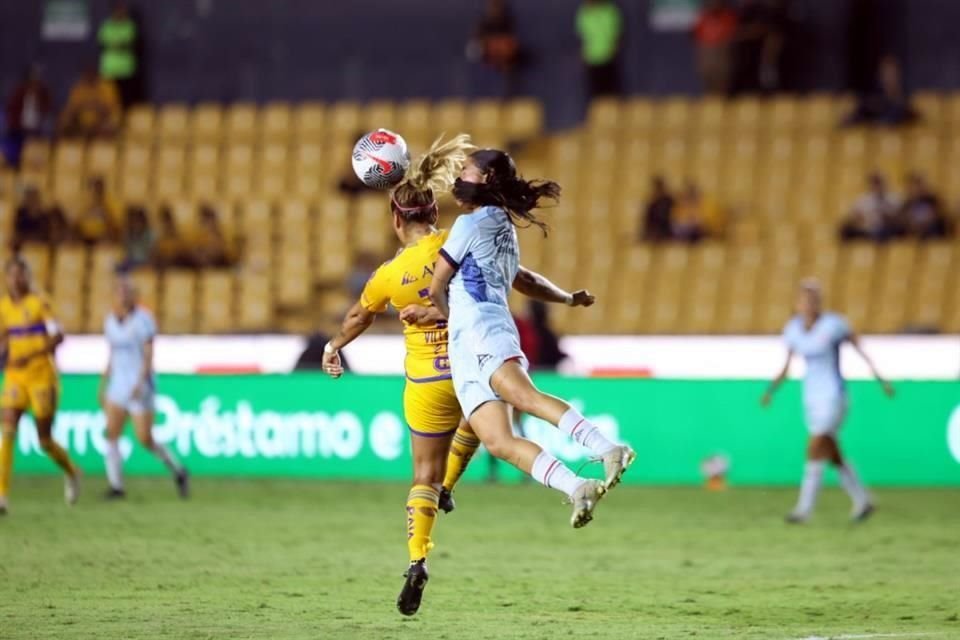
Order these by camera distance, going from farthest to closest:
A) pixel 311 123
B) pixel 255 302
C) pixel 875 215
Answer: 1. pixel 311 123
2. pixel 255 302
3. pixel 875 215

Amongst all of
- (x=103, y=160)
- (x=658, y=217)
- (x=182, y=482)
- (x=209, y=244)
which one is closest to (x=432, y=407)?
(x=182, y=482)

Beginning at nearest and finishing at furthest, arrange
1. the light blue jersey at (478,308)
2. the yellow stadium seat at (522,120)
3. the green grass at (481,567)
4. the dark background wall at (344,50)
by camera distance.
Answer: the light blue jersey at (478,308)
the green grass at (481,567)
the yellow stadium seat at (522,120)
the dark background wall at (344,50)

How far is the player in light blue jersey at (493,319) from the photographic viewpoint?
902 cm

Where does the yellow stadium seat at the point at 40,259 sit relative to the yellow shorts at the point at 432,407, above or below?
above

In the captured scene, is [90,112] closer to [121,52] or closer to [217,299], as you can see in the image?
[121,52]

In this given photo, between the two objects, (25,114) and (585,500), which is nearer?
(585,500)

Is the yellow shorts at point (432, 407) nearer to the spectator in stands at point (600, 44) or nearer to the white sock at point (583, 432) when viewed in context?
the white sock at point (583, 432)

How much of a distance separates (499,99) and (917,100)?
6687mm

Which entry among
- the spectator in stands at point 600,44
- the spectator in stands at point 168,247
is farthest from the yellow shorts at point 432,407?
the spectator in stands at point 600,44

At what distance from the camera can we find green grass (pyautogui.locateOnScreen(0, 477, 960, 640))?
32.5 ft

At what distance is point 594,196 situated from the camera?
25406 millimetres

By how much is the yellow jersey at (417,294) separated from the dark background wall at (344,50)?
18.7 m

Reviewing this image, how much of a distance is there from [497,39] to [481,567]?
15.9 m

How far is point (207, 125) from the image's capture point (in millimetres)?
27922
